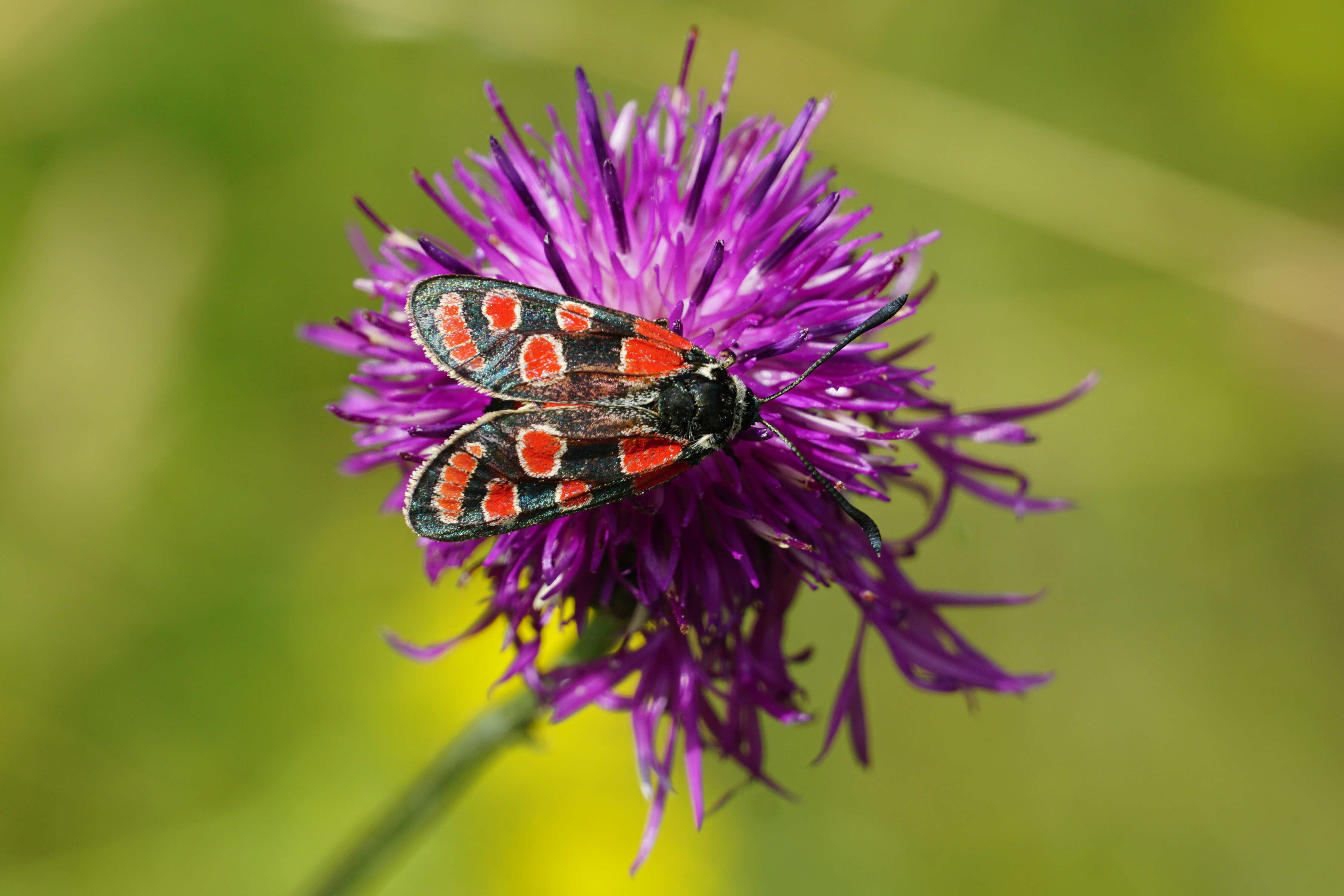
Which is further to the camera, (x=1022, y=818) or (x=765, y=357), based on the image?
(x=1022, y=818)

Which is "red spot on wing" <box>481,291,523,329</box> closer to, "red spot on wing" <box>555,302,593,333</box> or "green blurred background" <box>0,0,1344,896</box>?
"red spot on wing" <box>555,302,593,333</box>

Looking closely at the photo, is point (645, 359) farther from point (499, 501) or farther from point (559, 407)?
point (499, 501)

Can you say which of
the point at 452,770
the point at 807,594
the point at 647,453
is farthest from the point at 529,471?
the point at 807,594

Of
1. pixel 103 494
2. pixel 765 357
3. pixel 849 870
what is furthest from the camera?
pixel 103 494

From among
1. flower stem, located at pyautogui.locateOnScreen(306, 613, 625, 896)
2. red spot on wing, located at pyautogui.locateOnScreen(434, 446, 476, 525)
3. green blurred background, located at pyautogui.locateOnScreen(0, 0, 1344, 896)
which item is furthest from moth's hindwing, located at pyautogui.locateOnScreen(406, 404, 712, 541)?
green blurred background, located at pyautogui.locateOnScreen(0, 0, 1344, 896)

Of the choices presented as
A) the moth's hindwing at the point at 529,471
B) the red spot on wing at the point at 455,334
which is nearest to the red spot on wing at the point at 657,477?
the moth's hindwing at the point at 529,471

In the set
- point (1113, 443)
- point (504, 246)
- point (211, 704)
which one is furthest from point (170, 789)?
point (1113, 443)

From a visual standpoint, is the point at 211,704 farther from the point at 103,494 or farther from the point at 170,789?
the point at 103,494
